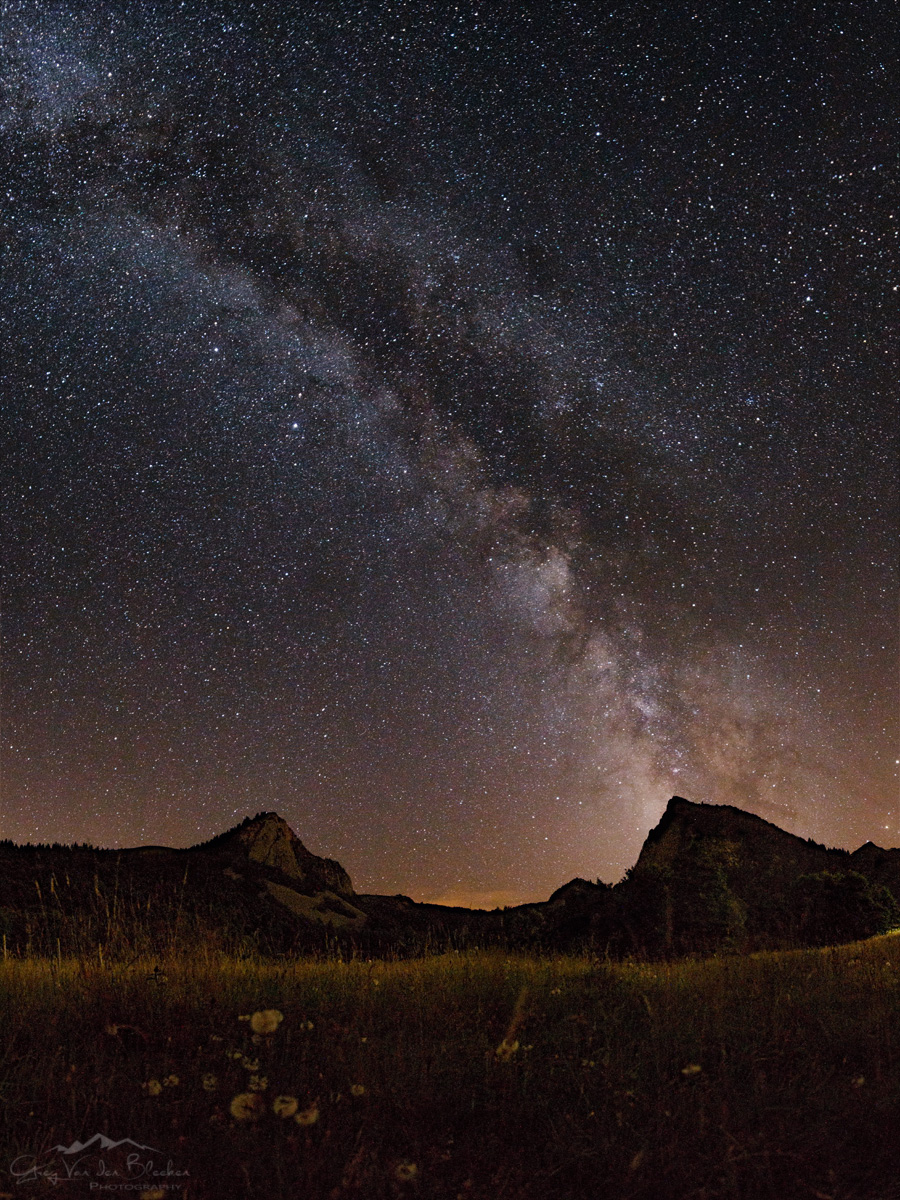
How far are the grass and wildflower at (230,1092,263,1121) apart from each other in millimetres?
38

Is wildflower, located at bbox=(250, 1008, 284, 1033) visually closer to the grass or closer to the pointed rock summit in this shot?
the grass

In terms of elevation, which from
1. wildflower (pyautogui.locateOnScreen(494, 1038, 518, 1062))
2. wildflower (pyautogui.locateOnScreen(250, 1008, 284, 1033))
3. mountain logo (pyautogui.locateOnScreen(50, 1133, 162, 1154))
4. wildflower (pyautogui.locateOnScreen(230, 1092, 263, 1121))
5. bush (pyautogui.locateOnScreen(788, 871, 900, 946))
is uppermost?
bush (pyautogui.locateOnScreen(788, 871, 900, 946))

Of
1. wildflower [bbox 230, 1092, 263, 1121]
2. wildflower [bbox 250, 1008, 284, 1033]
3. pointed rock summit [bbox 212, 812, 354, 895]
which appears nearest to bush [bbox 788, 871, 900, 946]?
pointed rock summit [bbox 212, 812, 354, 895]

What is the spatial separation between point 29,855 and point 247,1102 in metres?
20.4

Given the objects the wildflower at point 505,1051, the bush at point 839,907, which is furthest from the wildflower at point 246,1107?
the bush at point 839,907

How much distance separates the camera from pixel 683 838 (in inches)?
1118

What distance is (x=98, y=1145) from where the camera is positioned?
4.21 meters

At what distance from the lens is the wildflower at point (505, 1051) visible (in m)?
5.30

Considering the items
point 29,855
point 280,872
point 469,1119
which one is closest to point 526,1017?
point 469,1119

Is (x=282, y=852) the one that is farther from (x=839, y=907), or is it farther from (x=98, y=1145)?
(x=98, y=1145)

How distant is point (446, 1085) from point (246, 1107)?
1195mm

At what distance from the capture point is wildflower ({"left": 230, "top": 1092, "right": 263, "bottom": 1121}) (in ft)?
14.0

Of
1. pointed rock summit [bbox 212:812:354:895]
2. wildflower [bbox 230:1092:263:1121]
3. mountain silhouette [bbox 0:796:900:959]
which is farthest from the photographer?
pointed rock summit [bbox 212:812:354:895]

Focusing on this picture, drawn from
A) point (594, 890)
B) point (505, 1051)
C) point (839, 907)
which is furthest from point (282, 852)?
point (505, 1051)
